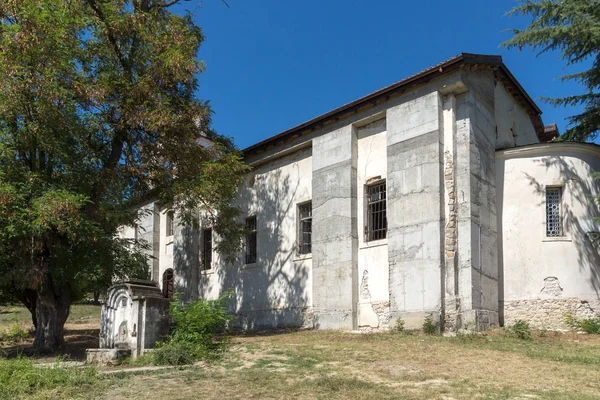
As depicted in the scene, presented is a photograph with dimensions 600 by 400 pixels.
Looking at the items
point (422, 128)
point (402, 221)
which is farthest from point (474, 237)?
point (422, 128)

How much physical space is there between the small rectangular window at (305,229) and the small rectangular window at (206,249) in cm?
536

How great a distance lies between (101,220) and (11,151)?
2694 millimetres

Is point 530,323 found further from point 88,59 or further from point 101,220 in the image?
point 88,59

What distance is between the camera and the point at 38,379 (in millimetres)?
8828

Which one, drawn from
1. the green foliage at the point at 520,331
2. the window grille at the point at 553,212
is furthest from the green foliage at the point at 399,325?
the window grille at the point at 553,212

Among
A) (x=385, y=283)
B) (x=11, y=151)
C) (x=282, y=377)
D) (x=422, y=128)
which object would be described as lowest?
(x=282, y=377)

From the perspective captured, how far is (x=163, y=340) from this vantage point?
1255 centimetres

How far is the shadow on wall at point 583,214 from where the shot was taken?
1570cm

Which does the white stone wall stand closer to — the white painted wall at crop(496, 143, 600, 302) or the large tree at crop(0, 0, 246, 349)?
the white painted wall at crop(496, 143, 600, 302)

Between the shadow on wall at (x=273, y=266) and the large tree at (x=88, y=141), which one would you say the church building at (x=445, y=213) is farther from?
the large tree at (x=88, y=141)

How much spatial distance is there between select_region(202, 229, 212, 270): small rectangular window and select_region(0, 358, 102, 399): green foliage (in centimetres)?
1409

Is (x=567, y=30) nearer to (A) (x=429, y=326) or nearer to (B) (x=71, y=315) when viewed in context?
(A) (x=429, y=326)

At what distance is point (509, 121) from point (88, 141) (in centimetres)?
1251

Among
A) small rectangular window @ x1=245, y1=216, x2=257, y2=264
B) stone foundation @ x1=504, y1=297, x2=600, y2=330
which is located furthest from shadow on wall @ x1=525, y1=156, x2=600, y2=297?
small rectangular window @ x1=245, y1=216, x2=257, y2=264
